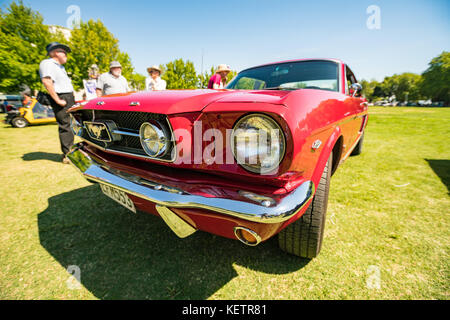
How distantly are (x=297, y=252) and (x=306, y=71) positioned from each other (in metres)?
1.82

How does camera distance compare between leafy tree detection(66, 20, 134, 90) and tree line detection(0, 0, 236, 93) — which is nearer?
tree line detection(0, 0, 236, 93)

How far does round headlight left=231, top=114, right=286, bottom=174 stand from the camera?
3.21 ft

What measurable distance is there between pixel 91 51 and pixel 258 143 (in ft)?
75.2

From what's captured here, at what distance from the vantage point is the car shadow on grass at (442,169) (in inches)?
113

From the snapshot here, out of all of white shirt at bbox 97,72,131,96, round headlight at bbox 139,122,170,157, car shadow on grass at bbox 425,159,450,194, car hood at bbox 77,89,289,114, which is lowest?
car shadow on grass at bbox 425,159,450,194

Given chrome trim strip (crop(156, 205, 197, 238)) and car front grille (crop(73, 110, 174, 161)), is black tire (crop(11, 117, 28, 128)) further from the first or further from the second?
chrome trim strip (crop(156, 205, 197, 238))

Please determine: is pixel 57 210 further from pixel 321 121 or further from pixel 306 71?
pixel 306 71

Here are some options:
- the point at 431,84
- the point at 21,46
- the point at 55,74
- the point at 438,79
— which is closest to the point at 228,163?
the point at 55,74

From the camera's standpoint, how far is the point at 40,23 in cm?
1578

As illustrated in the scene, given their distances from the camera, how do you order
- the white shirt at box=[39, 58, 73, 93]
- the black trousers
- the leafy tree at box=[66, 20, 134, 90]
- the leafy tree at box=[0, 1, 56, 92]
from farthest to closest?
the leafy tree at box=[66, 20, 134, 90], the leafy tree at box=[0, 1, 56, 92], the black trousers, the white shirt at box=[39, 58, 73, 93]

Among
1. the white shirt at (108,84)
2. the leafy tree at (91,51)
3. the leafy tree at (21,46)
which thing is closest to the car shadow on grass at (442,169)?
the white shirt at (108,84)

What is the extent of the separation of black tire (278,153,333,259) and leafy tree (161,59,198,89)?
17314 mm

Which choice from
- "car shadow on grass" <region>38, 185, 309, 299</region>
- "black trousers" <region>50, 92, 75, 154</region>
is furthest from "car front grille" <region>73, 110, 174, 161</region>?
"black trousers" <region>50, 92, 75, 154</region>
